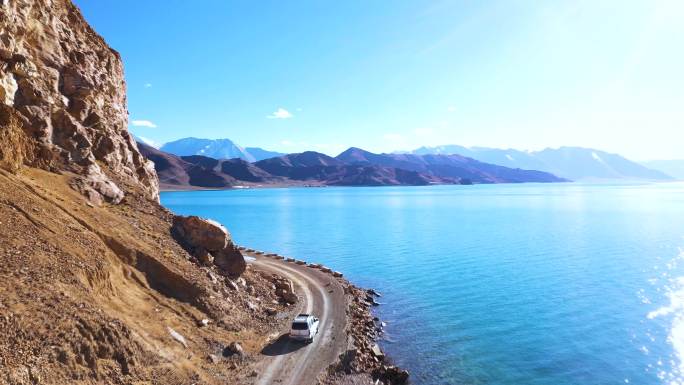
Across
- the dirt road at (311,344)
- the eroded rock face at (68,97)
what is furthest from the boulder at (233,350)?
the eroded rock face at (68,97)

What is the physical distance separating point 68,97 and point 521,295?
60034 millimetres

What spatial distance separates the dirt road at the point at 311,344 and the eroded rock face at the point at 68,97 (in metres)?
20.6

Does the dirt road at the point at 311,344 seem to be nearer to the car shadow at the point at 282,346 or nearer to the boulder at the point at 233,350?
the car shadow at the point at 282,346

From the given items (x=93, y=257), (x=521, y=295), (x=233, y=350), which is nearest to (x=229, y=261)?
(x=233, y=350)

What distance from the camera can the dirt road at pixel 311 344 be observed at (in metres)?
27.9

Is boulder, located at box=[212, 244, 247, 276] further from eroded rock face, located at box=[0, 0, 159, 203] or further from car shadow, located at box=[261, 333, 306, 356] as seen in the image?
eroded rock face, located at box=[0, 0, 159, 203]

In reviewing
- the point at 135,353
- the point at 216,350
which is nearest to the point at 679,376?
the point at 216,350

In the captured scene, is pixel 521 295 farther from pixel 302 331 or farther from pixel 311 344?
pixel 302 331

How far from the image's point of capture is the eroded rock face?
37.2 m

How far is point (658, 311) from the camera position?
48.8 meters

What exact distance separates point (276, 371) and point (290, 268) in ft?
104

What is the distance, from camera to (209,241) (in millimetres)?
40750

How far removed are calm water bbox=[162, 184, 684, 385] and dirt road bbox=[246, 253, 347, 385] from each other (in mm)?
6231

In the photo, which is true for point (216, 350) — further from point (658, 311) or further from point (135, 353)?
point (658, 311)
